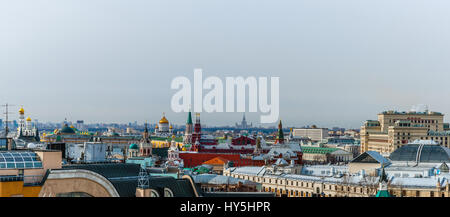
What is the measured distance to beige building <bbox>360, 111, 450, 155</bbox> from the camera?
109312mm

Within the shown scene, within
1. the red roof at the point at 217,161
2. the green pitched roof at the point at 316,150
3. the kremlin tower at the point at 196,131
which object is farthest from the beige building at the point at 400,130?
the kremlin tower at the point at 196,131

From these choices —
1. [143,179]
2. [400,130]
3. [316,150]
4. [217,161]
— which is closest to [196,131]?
[217,161]

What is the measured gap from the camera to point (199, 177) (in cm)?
6512

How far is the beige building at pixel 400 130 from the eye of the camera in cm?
10931

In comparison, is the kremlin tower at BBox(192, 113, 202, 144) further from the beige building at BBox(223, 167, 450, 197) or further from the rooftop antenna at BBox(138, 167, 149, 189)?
the rooftop antenna at BBox(138, 167, 149, 189)

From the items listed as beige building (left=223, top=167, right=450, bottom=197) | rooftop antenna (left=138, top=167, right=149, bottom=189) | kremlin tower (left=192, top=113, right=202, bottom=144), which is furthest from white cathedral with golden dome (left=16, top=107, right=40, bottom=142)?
rooftop antenna (left=138, top=167, right=149, bottom=189)

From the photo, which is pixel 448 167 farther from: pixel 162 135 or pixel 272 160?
pixel 162 135

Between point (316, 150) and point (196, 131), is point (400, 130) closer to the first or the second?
point (316, 150)

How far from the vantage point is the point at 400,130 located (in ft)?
360

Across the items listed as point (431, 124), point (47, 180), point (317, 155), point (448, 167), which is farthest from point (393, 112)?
point (47, 180)

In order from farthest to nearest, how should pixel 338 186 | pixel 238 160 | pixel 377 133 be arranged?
pixel 377 133 < pixel 238 160 < pixel 338 186

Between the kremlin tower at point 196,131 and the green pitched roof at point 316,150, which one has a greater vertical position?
the kremlin tower at point 196,131

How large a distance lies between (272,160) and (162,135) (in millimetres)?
97660

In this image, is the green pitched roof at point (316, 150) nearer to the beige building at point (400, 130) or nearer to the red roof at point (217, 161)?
the beige building at point (400, 130)
